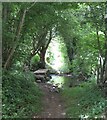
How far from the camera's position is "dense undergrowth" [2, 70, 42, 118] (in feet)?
25.9

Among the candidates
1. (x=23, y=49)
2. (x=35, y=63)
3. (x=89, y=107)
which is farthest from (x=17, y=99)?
(x=35, y=63)

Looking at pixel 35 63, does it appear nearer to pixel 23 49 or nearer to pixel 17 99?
pixel 23 49

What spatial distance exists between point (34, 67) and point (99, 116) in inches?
604

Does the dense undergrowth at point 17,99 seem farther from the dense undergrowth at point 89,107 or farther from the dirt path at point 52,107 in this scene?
the dense undergrowth at point 89,107

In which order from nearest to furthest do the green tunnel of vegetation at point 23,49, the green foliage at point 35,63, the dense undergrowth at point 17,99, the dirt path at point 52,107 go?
the dense undergrowth at point 17,99
the dirt path at point 52,107
the green tunnel of vegetation at point 23,49
the green foliage at point 35,63

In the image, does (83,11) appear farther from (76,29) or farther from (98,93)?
(76,29)

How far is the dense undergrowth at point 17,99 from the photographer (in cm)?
788

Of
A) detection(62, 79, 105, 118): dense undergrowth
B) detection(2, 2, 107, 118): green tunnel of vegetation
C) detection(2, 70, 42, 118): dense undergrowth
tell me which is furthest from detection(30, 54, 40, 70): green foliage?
detection(62, 79, 105, 118): dense undergrowth

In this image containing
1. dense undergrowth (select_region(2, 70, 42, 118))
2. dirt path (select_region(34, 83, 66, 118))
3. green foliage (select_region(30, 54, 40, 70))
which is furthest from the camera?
green foliage (select_region(30, 54, 40, 70))

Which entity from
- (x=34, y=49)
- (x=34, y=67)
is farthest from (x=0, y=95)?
(x=34, y=67)

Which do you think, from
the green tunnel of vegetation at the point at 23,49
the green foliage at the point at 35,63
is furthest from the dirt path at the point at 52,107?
the green foliage at the point at 35,63

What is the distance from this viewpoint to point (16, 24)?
11.5 m

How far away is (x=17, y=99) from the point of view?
914cm

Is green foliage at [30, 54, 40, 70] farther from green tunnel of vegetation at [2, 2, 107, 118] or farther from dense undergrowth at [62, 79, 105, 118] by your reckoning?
dense undergrowth at [62, 79, 105, 118]
